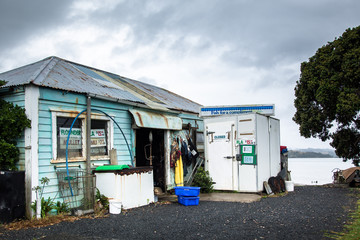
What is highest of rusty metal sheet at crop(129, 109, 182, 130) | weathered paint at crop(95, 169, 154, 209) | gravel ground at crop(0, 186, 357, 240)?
rusty metal sheet at crop(129, 109, 182, 130)

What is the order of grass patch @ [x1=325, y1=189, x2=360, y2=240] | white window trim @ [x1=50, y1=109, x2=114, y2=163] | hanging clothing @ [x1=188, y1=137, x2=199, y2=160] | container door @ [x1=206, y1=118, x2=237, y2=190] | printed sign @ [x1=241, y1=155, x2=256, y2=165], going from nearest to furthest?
grass patch @ [x1=325, y1=189, x2=360, y2=240], white window trim @ [x1=50, y1=109, x2=114, y2=163], printed sign @ [x1=241, y1=155, x2=256, y2=165], container door @ [x1=206, y1=118, x2=237, y2=190], hanging clothing @ [x1=188, y1=137, x2=199, y2=160]

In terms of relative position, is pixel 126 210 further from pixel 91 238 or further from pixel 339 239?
pixel 339 239

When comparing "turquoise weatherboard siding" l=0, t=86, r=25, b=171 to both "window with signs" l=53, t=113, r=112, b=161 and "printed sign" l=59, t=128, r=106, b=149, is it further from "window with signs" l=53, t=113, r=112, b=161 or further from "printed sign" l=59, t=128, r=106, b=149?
"printed sign" l=59, t=128, r=106, b=149

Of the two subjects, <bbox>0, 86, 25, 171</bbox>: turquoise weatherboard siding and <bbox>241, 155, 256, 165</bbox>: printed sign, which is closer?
<bbox>0, 86, 25, 171</bbox>: turquoise weatherboard siding

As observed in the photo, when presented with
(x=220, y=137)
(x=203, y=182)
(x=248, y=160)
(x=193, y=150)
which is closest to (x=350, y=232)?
(x=248, y=160)

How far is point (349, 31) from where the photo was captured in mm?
15172

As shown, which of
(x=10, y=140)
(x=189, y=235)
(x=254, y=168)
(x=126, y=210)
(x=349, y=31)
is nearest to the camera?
(x=189, y=235)

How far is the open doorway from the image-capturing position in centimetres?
1235

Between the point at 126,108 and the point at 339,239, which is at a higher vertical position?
the point at 126,108

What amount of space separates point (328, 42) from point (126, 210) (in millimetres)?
12706

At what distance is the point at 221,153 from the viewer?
12711 millimetres

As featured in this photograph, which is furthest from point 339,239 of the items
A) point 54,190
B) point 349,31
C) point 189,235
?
point 349,31

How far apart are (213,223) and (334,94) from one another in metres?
10.3

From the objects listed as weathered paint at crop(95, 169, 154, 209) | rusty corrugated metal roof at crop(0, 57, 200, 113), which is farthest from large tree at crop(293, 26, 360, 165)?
weathered paint at crop(95, 169, 154, 209)
